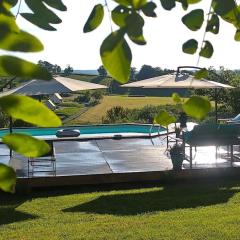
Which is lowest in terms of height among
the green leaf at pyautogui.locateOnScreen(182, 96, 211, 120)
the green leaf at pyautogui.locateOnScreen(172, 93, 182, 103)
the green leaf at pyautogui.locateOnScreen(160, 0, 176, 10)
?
the green leaf at pyautogui.locateOnScreen(172, 93, 182, 103)

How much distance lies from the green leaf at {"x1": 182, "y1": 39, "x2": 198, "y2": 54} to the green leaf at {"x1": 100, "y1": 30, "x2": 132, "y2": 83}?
0.34 m

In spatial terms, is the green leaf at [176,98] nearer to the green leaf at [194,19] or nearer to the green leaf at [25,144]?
the green leaf at [194,19]

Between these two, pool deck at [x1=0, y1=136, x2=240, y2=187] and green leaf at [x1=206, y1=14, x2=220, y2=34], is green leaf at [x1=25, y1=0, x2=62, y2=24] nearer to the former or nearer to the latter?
green leaf at [x1=206, y1=14, x2=220, y2=34]

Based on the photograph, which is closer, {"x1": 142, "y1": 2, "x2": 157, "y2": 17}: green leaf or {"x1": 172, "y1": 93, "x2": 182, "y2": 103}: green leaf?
{"x1": 142, "y1": 2, "x2": 157, "y2": 17}: green leaf

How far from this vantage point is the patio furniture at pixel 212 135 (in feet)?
37.0

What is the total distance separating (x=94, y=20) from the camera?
3.21 ft

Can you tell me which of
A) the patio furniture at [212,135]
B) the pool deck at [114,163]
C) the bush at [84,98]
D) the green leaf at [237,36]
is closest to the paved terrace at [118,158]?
the pool deck at [114,163]

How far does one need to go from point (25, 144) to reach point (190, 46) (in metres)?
0.48

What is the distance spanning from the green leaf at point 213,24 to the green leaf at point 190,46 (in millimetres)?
54

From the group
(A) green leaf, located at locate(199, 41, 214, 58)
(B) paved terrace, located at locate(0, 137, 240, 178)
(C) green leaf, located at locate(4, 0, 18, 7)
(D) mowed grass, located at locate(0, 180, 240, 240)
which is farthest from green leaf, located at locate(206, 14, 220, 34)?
(B) paved terrace, located at locate(0, 137, 240, 178)

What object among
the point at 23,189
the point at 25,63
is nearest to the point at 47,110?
the point at 25,63

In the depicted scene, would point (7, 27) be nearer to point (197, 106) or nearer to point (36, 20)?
point (36, 20)

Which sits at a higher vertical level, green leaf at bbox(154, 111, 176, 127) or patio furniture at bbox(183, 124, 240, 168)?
green leaf at bbox(154, 111, 176, 127)

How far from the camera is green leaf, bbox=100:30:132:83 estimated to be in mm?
750
